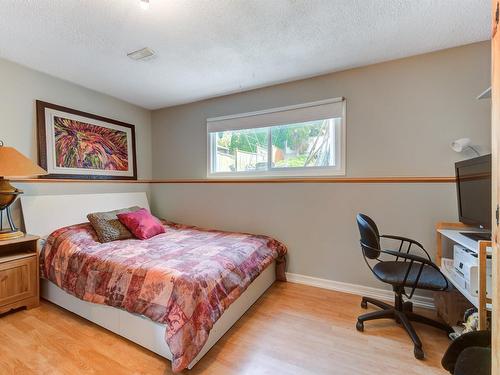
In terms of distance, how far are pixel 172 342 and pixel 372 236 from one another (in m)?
1.51

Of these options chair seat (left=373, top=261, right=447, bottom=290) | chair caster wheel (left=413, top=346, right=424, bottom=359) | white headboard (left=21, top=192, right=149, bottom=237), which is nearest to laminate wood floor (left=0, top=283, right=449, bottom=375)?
chair caster wheel (left=413, top=346, right=424, bottom=359)

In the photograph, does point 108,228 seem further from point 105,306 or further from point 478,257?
point 478,257

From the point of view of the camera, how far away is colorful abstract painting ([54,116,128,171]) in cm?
267

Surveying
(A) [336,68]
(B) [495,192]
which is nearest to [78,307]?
(B) [495,192]

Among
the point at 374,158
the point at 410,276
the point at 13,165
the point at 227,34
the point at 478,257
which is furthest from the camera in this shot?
the point at 374,158

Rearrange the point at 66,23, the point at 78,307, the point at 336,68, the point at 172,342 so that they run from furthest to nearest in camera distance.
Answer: the point at 336,68, the point at 78,307, the point at 66,23, the point at 172,342

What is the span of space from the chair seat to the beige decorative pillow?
2385 millimetres

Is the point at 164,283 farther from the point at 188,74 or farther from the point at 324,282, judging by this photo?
the point at 188,74

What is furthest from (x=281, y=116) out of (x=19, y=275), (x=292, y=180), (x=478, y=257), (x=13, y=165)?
(x=19, y=275)

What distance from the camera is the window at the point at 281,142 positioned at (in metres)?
2.57

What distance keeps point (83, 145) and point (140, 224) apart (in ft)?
4.05

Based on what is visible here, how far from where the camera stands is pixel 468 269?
1.45 metres

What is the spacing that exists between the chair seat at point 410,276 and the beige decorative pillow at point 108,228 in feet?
7.83

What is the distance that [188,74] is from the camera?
8.43 ft
